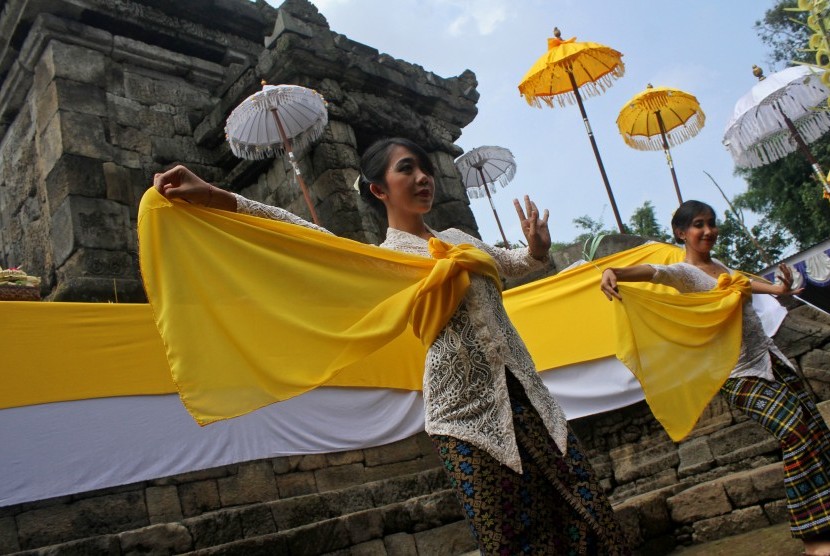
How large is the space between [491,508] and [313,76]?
5664mm

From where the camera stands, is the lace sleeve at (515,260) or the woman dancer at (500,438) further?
the lace sleeve at (515,260)

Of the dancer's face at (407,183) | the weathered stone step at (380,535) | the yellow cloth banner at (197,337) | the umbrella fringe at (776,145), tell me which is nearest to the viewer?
the yellow cloth banner at (197,337)

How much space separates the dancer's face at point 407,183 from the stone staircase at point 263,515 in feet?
5.67

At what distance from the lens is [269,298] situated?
244 cm

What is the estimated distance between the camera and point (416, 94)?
26.5 ft

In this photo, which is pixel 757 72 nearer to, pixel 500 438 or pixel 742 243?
pixel 500 438

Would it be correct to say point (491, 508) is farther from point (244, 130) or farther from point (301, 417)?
point (244, 130)

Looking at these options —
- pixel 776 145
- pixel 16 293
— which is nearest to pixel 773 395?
pixel 16 293

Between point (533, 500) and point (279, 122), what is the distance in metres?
4.76

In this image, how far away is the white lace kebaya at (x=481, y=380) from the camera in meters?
2.11

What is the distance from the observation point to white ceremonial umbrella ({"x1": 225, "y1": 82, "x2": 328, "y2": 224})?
624cm

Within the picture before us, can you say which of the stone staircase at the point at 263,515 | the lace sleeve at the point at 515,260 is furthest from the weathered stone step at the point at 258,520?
the lace sleeve at the point at 515,260

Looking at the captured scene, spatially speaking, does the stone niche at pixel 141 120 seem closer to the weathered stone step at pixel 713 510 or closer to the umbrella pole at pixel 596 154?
the umbrella pole at pixel 596 154

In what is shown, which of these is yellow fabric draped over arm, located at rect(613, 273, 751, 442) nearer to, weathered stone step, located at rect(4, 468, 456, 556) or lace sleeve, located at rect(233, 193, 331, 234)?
weathered stone step, located at rect(4, 468, 456, 556)
